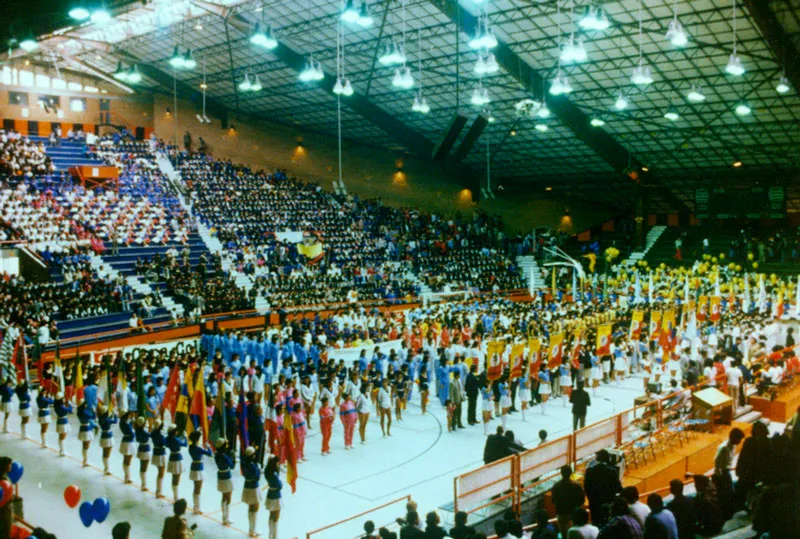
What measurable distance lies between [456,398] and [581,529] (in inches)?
327

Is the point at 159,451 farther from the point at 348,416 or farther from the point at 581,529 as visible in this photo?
the point at 581,529

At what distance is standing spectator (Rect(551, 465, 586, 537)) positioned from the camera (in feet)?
24.7

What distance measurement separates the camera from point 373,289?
3152 centimetres

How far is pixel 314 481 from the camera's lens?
11891 millimetres

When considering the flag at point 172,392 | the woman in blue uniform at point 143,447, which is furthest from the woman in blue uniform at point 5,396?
the woman in blue uniform at point 143,447

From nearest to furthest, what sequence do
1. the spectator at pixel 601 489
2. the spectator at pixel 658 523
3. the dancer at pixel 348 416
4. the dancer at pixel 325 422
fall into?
the spectator at pixel 658 523 < the spectator at pixel 601 489 < the dancer at pixel 325 422 < the dancer at pixel 348 416

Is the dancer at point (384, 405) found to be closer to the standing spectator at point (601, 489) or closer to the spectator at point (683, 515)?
the standing spectator at point (601, 489)

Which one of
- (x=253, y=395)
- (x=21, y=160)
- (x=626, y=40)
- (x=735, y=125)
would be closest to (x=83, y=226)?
(x=21, y=160)

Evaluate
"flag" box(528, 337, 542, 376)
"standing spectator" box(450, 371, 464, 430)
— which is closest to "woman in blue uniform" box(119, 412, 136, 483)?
"standing spectator" box(450, 371, 464, 430)

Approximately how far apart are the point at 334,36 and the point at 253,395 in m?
20.0

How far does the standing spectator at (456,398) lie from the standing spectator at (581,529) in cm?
805

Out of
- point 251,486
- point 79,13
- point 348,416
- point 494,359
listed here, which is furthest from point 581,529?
point 79,13

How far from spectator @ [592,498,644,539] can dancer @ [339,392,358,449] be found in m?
7.65

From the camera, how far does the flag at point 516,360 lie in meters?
16.3
